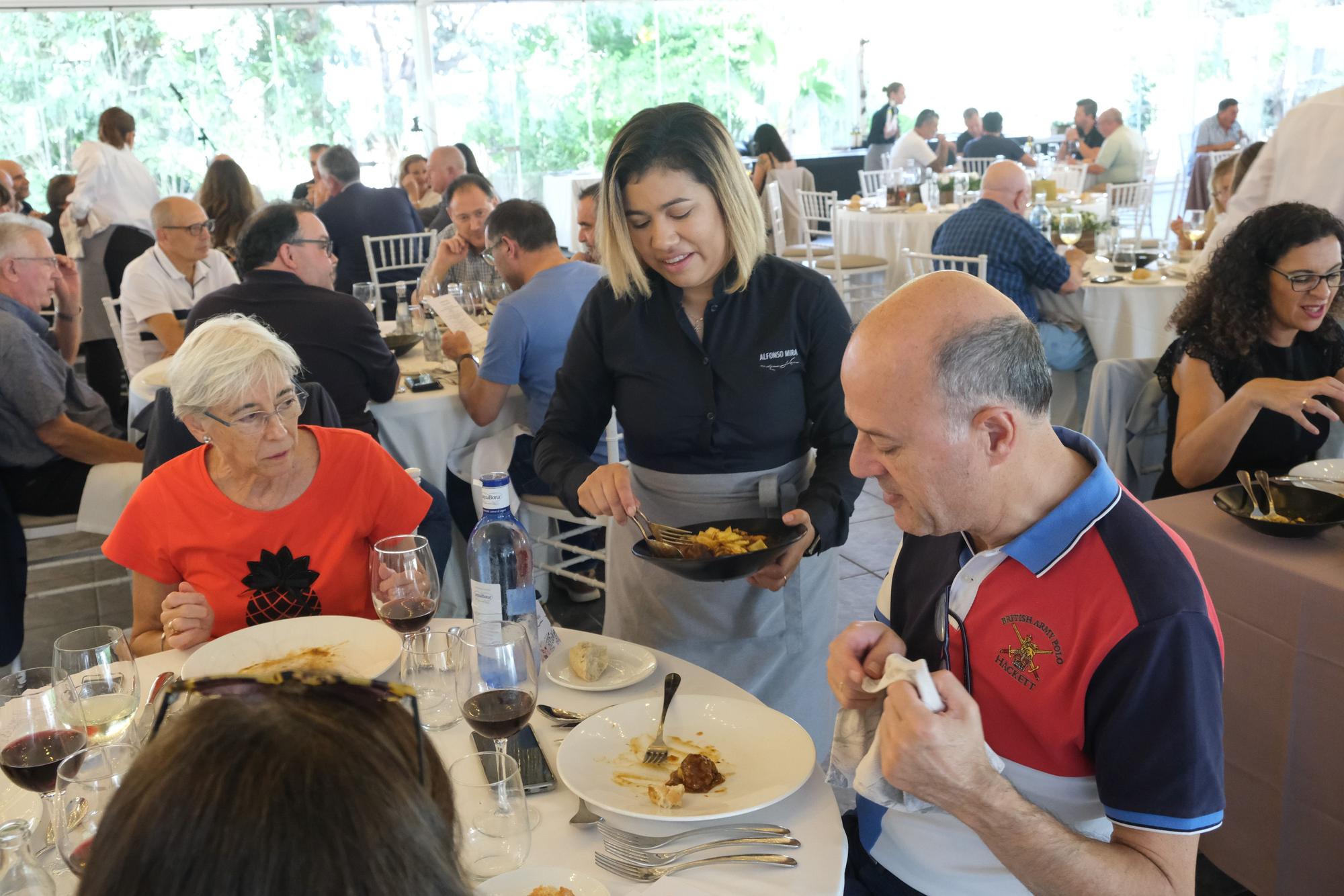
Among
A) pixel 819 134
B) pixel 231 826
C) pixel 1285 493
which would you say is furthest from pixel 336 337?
pixel 819 134

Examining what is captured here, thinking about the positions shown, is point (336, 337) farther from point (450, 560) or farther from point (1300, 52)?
point (1300, 52)

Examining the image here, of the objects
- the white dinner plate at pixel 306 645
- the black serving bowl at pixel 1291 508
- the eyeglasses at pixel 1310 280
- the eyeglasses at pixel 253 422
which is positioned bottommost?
the black serving bowl at pixel 1291 508

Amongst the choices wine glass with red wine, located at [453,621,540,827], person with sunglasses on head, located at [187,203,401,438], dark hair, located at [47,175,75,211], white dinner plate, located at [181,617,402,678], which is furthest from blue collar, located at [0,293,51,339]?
dark hair, located at [47,175,75,211]

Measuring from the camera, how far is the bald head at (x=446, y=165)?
23.3 feet

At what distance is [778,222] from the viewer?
8.38 meters

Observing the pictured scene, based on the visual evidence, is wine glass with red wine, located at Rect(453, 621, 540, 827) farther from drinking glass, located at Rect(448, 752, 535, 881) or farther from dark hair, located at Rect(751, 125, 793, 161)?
dark hair, located at Rect(751, 125, 793, 161)

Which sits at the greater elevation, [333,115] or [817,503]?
[333,115]

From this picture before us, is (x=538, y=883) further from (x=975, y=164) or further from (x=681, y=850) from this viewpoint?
(x=975, y=164)

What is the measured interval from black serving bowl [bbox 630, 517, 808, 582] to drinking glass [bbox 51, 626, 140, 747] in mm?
779

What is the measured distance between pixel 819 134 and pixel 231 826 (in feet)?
45.7

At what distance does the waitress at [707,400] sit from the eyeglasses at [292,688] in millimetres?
1214

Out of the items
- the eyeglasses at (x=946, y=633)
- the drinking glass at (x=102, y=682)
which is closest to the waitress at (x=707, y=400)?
the eyeglasses at (x=946, y=633)

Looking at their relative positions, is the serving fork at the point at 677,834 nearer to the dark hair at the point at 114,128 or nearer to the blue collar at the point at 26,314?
the blue collar at the point at 26,314

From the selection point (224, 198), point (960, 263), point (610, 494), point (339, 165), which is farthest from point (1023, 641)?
point (339, 165)
